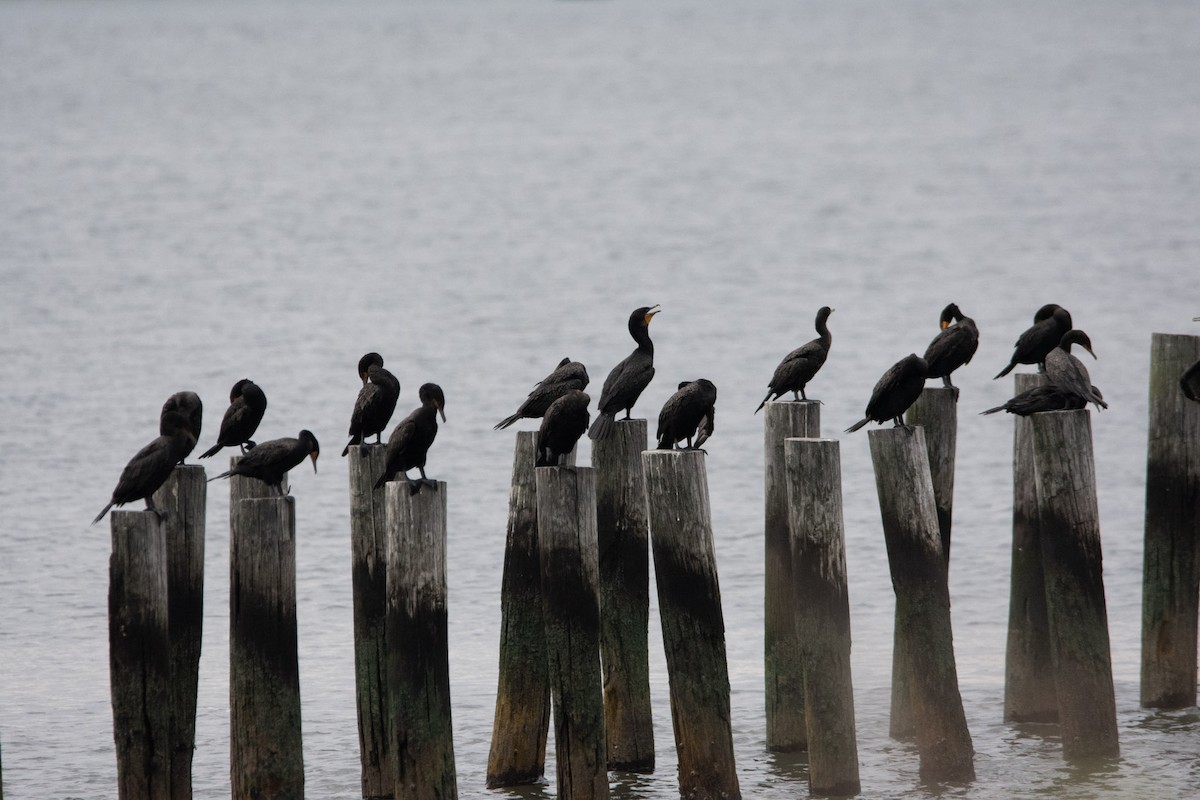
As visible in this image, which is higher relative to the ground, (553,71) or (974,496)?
(553,71)

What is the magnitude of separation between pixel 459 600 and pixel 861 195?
3326 cm

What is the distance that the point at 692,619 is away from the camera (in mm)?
8930

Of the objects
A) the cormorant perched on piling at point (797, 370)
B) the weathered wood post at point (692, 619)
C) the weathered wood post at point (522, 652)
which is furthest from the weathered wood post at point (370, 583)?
the cormorant perched on piling at point (797, 370)

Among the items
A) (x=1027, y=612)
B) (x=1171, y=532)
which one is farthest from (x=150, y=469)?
(x=1171, y=532)

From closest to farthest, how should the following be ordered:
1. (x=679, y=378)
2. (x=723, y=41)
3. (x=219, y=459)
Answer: (x=219, y=459) < (x=679, y=378) < (x=723, y=41)

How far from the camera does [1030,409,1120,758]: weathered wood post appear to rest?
31.5 feet

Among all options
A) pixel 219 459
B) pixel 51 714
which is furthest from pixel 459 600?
pixel 219 459

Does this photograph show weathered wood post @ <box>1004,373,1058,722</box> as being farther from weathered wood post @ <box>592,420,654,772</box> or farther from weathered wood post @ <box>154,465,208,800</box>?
weathered wood post @ <box>154,465,208,800</box>

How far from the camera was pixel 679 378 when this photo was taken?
28547 mm

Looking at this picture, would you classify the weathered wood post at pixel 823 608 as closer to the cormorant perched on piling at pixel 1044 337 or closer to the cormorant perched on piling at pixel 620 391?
the cormorant perched on piling at pixel 620 391

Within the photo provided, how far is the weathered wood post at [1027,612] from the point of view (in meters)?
10.5

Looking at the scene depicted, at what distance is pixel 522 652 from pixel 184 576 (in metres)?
2.09

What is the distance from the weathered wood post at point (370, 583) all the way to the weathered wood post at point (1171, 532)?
17.1 ft

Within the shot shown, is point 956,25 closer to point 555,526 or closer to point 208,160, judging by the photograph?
point 208,160
